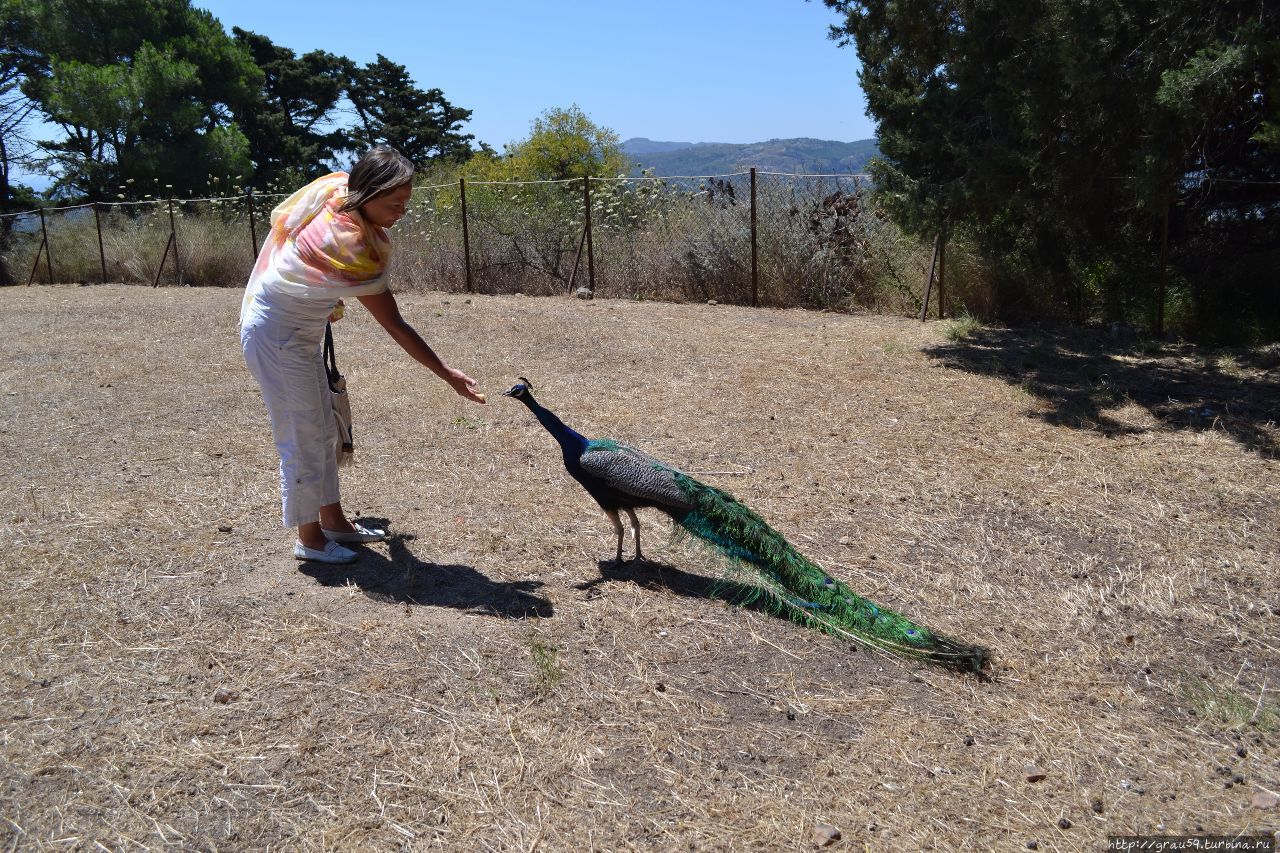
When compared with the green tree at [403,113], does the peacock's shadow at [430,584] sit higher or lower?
lower

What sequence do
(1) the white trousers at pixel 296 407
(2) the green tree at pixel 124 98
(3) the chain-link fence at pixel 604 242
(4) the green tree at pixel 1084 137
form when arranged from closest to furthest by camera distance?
(1) the white trousers at pixel 296 407 < (4) the green tree at pixel 1084 137 < (3) the chain-link fence at pixel 604 242 < (2) the green tree at pixel 124 98

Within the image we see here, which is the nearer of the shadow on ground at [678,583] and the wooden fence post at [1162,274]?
the shadow on ground at [678,583]

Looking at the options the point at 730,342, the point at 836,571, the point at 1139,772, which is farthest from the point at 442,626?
the point at 730,342

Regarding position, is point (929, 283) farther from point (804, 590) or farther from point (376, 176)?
point (376, 176)

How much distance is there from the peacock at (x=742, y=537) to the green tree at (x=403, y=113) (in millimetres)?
36625

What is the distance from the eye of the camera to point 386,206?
3822 mm

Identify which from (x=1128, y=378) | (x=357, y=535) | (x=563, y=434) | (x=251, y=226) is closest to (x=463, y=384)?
(x=563, y=434)

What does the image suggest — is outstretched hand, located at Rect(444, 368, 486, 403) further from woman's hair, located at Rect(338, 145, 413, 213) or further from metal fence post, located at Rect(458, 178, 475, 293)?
metal fence post, located at Rect(458, 178, 475, 293)

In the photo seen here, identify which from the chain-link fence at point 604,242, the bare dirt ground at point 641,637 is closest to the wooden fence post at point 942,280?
the chain-link fence at point 604,242

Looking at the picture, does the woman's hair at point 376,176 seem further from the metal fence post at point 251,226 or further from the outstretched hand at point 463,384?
the metal fence post at point 251,226

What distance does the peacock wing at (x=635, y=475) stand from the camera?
13.7ft

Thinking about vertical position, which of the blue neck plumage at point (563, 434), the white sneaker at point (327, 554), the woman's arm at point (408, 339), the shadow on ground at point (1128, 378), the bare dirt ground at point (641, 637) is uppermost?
the woman's arm at point (408, 339)

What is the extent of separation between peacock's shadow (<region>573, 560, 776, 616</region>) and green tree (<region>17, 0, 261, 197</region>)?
25114mm

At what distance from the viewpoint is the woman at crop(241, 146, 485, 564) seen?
3.81 metres
